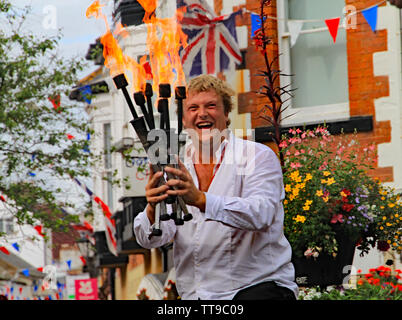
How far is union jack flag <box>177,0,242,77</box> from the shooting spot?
383 inches

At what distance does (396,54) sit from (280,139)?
282 centimetres

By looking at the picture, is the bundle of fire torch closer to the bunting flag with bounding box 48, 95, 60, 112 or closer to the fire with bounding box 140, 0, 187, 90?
the fire with bounding box 140, 0, 187, 90

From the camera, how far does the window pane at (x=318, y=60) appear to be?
30.1ft

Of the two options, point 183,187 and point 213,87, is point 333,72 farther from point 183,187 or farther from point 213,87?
point 183,187

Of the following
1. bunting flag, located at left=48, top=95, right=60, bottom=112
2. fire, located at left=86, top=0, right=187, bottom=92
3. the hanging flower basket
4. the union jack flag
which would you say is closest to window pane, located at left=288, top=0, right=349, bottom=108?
the union jack flag

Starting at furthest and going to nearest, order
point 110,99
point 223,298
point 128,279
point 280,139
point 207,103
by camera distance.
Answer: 1. point 128,279
2. point 110,99
3. point 280,139
4. point 207,103
5. point 223,298

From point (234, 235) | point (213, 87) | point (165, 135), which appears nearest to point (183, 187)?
point (165, 135)

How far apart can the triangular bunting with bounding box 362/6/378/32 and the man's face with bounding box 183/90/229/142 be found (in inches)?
227

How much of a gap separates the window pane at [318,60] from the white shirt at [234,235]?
5.89 meters

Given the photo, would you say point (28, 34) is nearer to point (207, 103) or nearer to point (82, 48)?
point (82, 48)

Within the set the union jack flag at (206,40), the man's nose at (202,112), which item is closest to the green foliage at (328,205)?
the man's nose at (202,112)

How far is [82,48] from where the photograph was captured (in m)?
13.2

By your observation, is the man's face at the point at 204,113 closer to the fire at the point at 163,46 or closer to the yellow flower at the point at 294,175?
the fire at the point at 163,46
